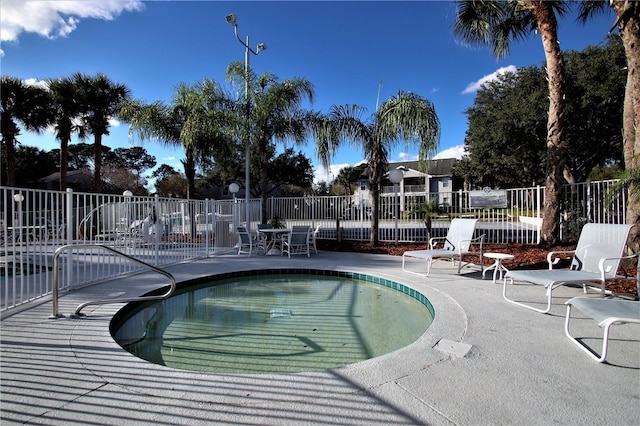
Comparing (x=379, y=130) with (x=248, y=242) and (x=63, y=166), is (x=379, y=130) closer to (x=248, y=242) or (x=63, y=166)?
(x=248, y=242)

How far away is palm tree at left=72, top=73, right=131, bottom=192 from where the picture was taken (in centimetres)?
1524

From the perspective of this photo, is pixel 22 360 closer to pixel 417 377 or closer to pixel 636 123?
pixel 417 377

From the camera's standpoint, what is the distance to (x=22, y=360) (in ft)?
9.70

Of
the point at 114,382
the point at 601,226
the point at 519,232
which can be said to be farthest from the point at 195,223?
the point at 519,232

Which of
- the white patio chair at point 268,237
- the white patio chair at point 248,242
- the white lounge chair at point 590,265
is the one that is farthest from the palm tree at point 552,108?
the white patio chair at point 248,242

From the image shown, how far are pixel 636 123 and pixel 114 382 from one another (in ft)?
27.8

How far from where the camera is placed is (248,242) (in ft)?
32.5

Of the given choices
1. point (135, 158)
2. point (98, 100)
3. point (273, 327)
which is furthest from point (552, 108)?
point (135, 158)

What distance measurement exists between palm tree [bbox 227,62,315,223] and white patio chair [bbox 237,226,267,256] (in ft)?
8.00

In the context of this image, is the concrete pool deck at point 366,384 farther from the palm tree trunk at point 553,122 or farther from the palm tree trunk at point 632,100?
the palm tree trunk at point 553,122

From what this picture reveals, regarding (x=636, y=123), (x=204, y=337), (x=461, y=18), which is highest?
(x=461, y=18)

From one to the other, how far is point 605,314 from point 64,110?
19.9m

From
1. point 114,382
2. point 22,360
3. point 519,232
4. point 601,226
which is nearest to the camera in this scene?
point 114,382

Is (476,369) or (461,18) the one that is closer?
(476,369)
